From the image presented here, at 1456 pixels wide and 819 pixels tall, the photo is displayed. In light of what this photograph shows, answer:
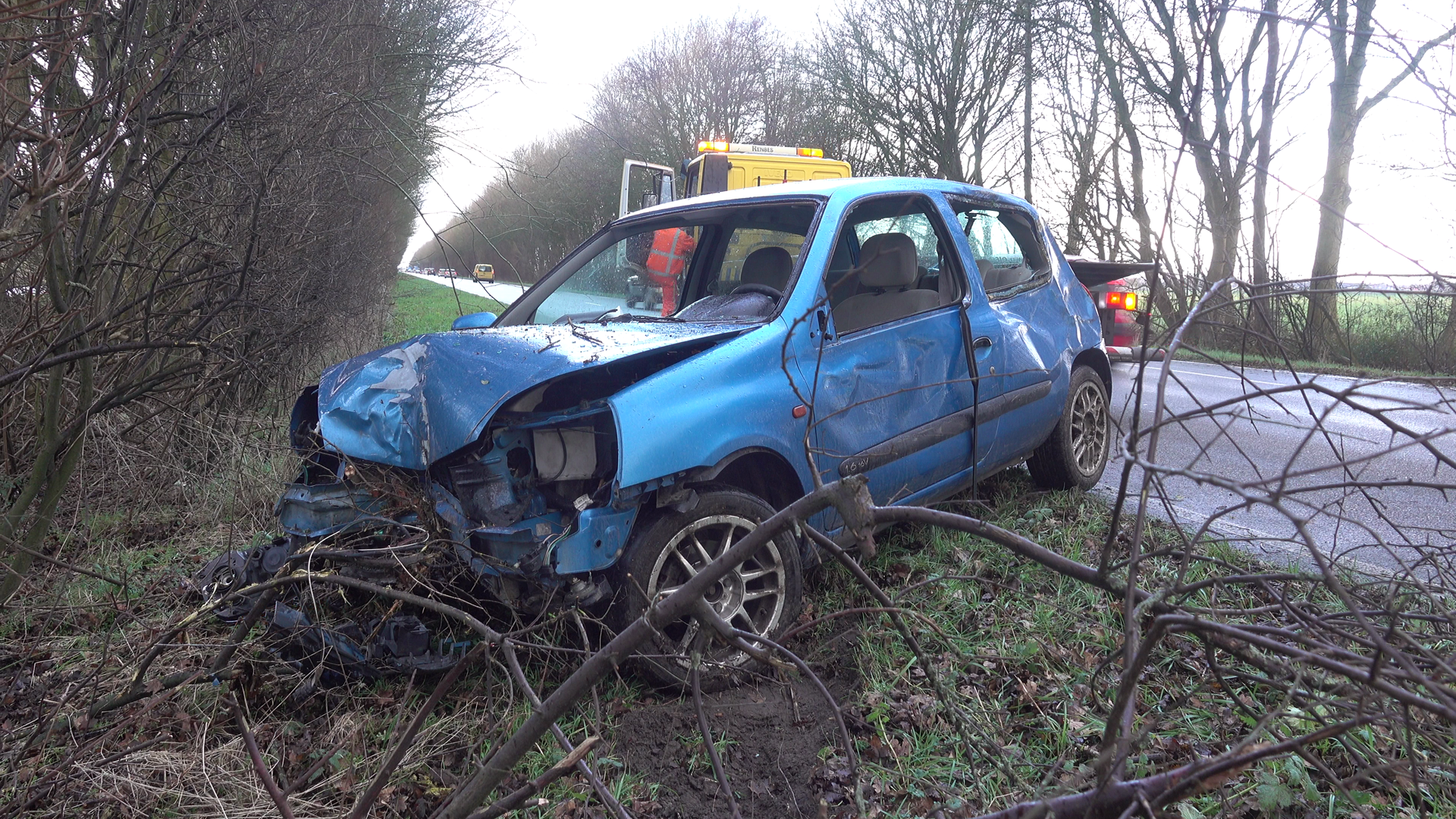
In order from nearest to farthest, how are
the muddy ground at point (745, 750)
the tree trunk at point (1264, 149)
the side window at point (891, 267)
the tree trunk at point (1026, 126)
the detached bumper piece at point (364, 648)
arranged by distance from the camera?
the muddy ground at point (745, 750)
the detached bumper piece at point (364, 648)
the side window at point (891, 267)
the tree trunk at point (1264, 149)
the tree trunk at point (1026, 126)

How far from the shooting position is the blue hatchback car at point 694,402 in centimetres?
302

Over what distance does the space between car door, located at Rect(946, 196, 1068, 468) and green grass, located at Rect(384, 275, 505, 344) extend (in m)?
2.36

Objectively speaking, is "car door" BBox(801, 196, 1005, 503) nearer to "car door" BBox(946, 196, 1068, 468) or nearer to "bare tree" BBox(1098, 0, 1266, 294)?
"car door" BBox(946, 196, 1068, 468)

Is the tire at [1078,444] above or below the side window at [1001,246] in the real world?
below

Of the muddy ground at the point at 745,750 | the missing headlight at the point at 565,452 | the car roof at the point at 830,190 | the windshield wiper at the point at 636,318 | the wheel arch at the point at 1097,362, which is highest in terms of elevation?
the car roof at the point at 830,190

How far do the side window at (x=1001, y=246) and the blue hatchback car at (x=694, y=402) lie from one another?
25 millimetres

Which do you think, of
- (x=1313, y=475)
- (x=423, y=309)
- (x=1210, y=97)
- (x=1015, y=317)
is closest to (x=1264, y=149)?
(x=1210, y=97)

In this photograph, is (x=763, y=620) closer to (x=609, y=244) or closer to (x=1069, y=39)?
(x=609, y=244)

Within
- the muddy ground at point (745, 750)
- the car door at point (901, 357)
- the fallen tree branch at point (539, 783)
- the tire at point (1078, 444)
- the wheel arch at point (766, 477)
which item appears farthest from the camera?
the tire at point (1078, 444)

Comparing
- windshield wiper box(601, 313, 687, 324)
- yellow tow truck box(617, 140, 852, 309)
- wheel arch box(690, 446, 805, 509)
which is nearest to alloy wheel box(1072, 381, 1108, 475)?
wheel arch box(690, 446, 805, 509)

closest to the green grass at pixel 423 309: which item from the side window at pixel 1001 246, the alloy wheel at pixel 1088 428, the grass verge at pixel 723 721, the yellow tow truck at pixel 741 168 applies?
the grass verge at pixel 723 721

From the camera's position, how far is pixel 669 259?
4793 millimetres

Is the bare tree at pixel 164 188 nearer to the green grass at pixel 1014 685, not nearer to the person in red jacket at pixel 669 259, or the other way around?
the person in red jacket at pixel 669 259

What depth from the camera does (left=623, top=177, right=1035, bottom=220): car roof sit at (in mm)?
4055
